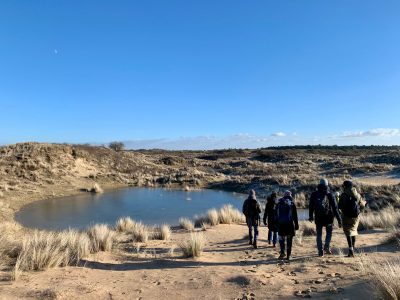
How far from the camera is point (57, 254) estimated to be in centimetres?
892

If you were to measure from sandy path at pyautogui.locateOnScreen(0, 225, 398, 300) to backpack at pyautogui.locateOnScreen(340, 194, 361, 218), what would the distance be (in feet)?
3.42

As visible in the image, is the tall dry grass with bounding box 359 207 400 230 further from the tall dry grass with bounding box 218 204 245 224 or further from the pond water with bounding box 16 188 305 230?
the pond water with bounding box 16 188 305 230

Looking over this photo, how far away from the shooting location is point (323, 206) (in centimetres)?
931

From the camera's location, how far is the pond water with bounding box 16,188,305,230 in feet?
62.2

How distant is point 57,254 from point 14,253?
1354mm

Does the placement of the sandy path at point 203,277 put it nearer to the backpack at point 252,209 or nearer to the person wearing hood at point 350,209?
the person wearing hood at point 350,209

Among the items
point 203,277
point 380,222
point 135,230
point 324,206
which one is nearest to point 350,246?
point 324,206

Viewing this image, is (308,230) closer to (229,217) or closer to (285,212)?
(229,217)

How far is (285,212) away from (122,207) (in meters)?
15.5

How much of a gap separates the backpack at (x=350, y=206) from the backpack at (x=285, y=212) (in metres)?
1.27

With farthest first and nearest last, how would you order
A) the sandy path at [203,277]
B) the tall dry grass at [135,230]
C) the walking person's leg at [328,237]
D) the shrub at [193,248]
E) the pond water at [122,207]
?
the pond water at [122,207] → the tall dry grass at [135,230] → the shrub at [193,248] → the walking person's leg at [328,237] → the sandy path at [203,277]

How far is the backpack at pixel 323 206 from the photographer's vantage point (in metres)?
9.32

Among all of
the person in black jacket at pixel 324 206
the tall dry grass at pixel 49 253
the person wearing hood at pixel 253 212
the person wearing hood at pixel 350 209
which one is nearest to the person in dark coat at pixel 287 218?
the person in black jacket at pixel 324 206

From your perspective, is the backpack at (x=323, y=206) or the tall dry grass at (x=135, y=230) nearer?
the backpack at (x=323, y=206)
